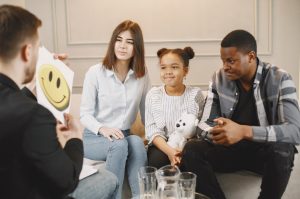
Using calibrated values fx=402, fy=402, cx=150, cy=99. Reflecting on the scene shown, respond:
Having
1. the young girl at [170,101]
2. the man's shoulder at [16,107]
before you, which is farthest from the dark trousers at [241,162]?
the man's shoulder at [16,107]

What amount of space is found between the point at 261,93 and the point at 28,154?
A: 54.4 inches

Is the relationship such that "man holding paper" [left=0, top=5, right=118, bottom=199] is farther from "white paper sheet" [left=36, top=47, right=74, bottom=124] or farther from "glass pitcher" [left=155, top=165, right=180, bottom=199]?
"glass pitcher" [left=155, top=165, right=180, bottom=199]

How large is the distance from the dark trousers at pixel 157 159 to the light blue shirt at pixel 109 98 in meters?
0.31

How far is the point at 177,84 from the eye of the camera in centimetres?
238

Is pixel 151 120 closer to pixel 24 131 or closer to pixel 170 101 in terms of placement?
pixel 170 101

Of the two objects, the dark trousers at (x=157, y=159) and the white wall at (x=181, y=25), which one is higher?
the white wall at (x=181, y=25)

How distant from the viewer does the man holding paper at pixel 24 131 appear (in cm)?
101

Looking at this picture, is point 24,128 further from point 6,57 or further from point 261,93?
point 261,93

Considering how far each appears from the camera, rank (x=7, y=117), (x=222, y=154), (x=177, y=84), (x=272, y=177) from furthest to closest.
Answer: (x=177, y=84), (x=222, y=154), (x=272, y=177), (x=7, y=117)

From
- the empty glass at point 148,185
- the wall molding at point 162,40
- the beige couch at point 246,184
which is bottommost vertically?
the beige couch at point 246,184

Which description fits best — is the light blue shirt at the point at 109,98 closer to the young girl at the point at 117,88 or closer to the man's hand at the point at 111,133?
the young girl at the point at 117,88

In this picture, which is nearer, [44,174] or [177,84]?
[44,174]

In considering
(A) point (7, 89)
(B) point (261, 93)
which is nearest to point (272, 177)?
(B) point (261, 93)

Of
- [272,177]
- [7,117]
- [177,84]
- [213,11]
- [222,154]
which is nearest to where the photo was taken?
[7,117]
